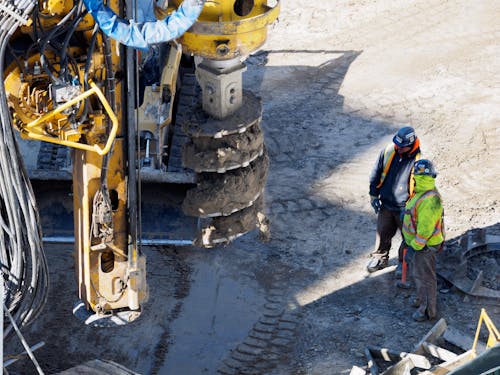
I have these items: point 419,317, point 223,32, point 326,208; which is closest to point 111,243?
point 223,32

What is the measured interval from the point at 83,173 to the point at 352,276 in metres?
3.94

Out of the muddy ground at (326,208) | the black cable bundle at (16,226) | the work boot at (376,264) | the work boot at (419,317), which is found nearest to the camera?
the black cable bundle at (16,226)

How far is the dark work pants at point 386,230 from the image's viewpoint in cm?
960

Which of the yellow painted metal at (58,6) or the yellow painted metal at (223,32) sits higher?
the yellow painted metal at (58,6)

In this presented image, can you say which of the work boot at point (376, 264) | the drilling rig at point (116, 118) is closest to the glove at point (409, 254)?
the work boot at point (376, 264)

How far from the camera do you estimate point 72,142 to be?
6.22 m

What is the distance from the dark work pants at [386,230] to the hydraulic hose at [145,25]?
172 inches

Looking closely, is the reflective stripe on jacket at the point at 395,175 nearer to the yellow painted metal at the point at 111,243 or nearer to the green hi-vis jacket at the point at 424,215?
the green hi-vis jacket at the point at 424,215

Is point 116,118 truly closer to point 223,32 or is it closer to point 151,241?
point 223,32

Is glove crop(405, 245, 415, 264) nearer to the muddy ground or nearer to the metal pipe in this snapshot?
the muddy ground

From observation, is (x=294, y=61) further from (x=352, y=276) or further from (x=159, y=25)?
(x=159, y=25)

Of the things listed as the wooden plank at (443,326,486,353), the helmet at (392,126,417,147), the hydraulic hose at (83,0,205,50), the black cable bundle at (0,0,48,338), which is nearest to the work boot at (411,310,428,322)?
the wooden plank at (443,326,486,353)

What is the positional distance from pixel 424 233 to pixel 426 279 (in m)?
0.48

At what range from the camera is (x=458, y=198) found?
10867 mm
